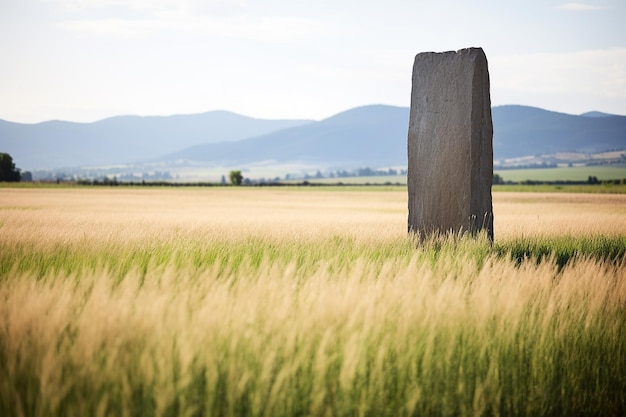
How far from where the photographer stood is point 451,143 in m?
12.6

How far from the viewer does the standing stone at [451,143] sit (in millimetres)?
12500

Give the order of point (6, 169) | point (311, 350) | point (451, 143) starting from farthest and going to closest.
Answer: point (6, 169) → point (451, 143) → point (311, 350)

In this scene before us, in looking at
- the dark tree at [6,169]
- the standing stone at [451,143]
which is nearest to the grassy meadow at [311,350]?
the standing stone at [451,143]

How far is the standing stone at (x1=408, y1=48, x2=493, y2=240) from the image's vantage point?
492 inches

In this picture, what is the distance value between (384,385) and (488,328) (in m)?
1.49

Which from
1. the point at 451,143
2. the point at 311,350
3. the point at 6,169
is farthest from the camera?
the point at 6,169

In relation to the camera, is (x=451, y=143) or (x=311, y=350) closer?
(x=311, y=350)

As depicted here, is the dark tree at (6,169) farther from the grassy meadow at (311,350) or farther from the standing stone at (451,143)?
the grassy meadow at (311,350)

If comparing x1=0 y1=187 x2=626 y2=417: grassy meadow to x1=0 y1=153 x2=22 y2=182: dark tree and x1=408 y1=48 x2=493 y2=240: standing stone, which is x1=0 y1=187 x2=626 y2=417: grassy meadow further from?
A: x1=0 y1=153 x2=22 y2=182: dark tree

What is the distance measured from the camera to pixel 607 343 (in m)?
6.29

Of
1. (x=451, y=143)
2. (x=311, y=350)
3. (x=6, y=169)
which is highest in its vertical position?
(x=451, y=143)

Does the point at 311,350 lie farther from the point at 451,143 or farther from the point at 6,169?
the point at 6,169

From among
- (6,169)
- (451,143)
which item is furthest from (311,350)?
(6,169)

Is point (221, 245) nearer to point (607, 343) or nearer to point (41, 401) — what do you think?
point (607, 343)
